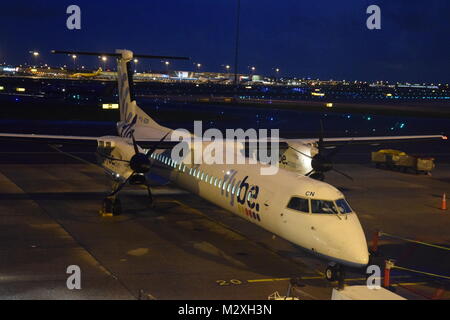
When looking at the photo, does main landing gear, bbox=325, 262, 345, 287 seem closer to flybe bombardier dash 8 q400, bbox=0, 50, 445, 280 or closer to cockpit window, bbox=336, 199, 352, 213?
flybe bombardier dash 8 q400, bbox=0, 50, 445, 280

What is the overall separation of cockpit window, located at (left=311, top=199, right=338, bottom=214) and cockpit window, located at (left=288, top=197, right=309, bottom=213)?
0.60 ft

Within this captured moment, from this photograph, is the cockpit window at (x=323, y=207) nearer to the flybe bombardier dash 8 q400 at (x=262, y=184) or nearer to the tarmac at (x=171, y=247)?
the flybe bombardier dash 8 q400 at (x=262, y=184)

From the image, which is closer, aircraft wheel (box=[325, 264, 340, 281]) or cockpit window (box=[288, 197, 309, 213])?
aircraft wheel (box=[325, 264, 340, 281])

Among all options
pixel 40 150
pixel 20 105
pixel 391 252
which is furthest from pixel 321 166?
pixel 20 105

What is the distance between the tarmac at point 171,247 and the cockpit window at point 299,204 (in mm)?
1336

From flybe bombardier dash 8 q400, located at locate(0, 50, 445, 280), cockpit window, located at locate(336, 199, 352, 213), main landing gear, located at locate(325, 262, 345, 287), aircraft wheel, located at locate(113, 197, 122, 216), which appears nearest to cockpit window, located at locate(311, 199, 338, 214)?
flybe bombardier dash 8 q400, located at locate(0, 50, 445, 280)

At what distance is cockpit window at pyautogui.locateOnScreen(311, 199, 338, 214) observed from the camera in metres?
14.6

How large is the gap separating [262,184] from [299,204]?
197 centimetres

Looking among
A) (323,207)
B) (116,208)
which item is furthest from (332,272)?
(116,208)

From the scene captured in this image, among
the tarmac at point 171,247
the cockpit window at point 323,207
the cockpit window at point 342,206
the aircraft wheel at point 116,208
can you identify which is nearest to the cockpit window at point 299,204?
the cockpit window at point 323,207

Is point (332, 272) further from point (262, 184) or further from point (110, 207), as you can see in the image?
point (110, 207)

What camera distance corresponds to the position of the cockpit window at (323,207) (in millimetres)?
14625

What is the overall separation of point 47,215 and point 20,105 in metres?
63.9

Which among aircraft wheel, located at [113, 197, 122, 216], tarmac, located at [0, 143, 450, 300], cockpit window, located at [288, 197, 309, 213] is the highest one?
cockpit window, located at [288, 197, 309, 213]
